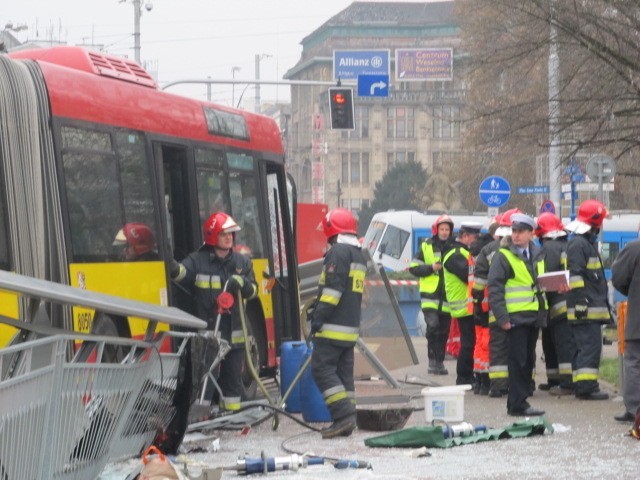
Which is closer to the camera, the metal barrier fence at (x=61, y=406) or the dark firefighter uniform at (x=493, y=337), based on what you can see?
the metal barrier fence at (x=61, y=406)

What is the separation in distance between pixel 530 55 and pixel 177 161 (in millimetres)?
7609

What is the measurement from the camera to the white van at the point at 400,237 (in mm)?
46281

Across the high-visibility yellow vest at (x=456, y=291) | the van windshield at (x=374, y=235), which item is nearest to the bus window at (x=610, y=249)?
the van windshield at (x=374, y=235)

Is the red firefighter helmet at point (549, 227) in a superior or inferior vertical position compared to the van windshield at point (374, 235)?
superior

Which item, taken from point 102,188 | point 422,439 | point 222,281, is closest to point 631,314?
point 422,439

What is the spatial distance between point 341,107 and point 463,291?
1970 cm

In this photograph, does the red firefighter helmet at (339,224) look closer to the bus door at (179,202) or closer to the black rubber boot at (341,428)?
the black rubber boot at (341,428)

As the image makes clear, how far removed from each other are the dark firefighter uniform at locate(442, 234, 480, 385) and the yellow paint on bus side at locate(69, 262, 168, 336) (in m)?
4.04

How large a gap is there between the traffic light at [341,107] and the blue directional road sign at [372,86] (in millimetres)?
4369

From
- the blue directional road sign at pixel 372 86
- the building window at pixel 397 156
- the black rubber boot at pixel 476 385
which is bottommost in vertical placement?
the black rubber boot at pixel 476 385

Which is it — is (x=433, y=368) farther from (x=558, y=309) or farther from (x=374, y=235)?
(x=374, y=235)

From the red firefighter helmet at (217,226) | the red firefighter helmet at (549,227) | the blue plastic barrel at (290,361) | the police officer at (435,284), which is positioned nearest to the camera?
the red firefighter helmet at (217,226)

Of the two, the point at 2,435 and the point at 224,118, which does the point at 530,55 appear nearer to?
the point at 224,118

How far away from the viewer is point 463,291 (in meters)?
16.7
